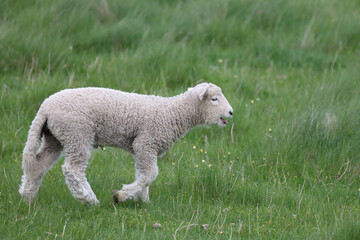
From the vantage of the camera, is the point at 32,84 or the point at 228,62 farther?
the point at 228,62

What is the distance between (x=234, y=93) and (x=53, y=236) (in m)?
4.41

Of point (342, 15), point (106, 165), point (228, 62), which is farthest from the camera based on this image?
point (342, 15)

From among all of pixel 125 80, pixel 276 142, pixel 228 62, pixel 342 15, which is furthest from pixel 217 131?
pixel 342 15

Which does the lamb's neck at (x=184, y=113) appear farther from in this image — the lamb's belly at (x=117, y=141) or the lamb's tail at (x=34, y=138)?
the lamb's tail at (x=34, y=138)

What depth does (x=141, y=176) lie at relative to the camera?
5547 mm

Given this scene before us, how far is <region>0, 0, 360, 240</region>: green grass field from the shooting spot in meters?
5.34

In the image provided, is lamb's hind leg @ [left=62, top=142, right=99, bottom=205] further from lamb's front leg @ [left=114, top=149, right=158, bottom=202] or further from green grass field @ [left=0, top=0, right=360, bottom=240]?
lamb's front leg @ [left=114, top=149, right=158, bottom=202]

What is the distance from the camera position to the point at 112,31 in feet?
32.2

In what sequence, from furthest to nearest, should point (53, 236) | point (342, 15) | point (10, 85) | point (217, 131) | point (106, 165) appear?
point (342, 15), point (10, 85), point (217, 131), point (106, 165), point (53, 236)

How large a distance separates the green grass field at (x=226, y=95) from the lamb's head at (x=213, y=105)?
2.08 ft

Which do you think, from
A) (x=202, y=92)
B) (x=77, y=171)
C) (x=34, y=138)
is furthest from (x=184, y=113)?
(x=34, y=138)

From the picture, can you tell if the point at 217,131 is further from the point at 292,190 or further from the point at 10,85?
the point at 10,85

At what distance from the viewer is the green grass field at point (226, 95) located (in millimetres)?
5336

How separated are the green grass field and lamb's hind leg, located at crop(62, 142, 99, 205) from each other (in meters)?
0.15
